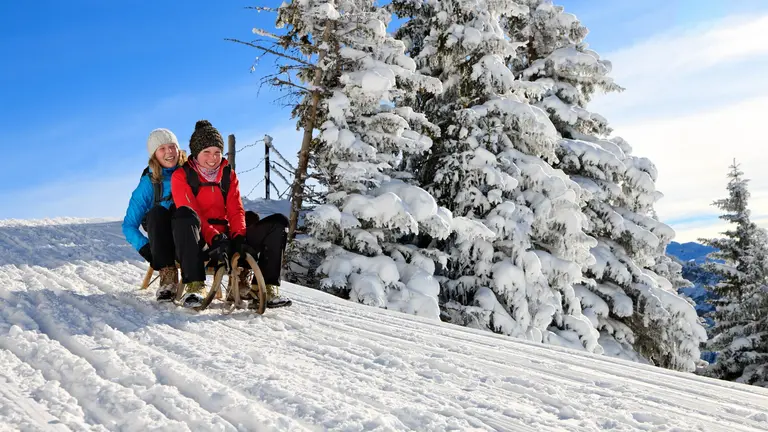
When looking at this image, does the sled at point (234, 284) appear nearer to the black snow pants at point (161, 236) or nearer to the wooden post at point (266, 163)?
the black snow pants at point (161, 236)

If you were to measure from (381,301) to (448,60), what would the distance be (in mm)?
5628

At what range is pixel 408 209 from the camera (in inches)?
350

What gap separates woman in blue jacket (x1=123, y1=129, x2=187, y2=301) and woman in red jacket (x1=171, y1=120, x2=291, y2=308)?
0.92 feet

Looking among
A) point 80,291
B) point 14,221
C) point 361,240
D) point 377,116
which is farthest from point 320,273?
point 14,221

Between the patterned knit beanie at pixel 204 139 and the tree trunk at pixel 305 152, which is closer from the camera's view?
the patterned knit beanie at pixel 204 139

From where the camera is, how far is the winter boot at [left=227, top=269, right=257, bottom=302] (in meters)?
4.73

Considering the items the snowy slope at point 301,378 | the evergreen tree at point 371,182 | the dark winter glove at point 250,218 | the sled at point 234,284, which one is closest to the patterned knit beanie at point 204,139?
the dark winter glove at point 250,218

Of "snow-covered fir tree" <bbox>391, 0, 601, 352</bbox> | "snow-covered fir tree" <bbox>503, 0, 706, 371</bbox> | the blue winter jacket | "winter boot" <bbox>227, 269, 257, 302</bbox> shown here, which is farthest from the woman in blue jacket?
"snow-covered fir tree" <bbox>503, 0, 706, 371</bbox>

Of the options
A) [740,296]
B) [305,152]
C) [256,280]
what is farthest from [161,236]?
[740,296]

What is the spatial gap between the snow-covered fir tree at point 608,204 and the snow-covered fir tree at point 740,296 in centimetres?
505

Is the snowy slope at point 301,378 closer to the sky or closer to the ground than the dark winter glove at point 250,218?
closer to the ground

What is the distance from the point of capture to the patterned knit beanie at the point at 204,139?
182 inches

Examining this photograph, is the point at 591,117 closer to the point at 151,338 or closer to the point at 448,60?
the point at 448,60

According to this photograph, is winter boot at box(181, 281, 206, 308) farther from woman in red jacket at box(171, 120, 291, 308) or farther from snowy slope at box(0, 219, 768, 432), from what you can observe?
snowy slope at box(0, 219, 768, 432)
